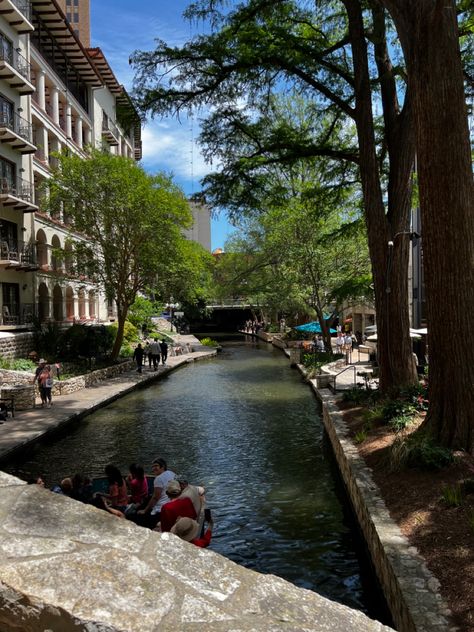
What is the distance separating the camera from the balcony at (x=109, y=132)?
46341mm

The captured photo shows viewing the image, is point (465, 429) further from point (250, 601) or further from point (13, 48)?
point (13, 48)

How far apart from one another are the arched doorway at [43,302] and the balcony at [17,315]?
313cm

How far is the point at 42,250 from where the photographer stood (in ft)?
109

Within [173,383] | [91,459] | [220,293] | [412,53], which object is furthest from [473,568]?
[220,293]

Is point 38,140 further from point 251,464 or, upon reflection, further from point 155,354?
point 251,464

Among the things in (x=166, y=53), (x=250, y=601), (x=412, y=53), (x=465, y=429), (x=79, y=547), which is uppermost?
(x=166, y=53)

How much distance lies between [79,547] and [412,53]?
9.61 m

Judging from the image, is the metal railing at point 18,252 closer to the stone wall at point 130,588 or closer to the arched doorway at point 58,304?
the arched doorway at point 58,304

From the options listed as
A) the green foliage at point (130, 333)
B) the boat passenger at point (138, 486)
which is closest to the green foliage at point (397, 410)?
the boat passenger at point (138, 486)

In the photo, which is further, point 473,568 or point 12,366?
point 12,366

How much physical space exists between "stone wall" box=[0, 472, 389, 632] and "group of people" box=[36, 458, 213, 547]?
3676 millimetres

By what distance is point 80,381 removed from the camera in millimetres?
23984

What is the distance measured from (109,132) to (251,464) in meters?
39.5

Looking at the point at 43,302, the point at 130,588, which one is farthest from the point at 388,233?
the point at 43,302
